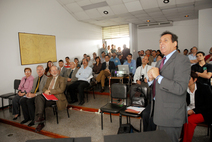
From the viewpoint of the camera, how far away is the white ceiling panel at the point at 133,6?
5.59 metres

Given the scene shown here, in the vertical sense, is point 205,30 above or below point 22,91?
above

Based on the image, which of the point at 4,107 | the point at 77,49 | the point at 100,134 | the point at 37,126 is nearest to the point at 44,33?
the point at 77,49

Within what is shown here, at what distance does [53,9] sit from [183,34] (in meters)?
7.21

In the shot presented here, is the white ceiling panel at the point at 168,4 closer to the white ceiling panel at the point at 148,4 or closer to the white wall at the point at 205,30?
the white ceiling panel at the point at 148,4

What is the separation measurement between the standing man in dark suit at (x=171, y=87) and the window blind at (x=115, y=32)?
7.90 meters

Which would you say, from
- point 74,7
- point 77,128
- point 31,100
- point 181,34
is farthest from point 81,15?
point 181,34

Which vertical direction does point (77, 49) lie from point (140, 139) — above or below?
above

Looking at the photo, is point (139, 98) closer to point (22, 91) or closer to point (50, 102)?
point (50, 102)

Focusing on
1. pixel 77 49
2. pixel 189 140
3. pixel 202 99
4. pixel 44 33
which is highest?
pixel 44 33

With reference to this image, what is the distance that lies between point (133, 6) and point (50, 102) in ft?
15.9

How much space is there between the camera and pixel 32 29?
5086 mm

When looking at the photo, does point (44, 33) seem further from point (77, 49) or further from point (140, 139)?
point (140, 139)

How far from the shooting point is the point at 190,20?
820 centimetres

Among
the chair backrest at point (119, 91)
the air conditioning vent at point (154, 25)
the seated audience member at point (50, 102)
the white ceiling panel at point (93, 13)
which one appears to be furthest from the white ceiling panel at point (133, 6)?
the seated audience member at point (50, 102)
